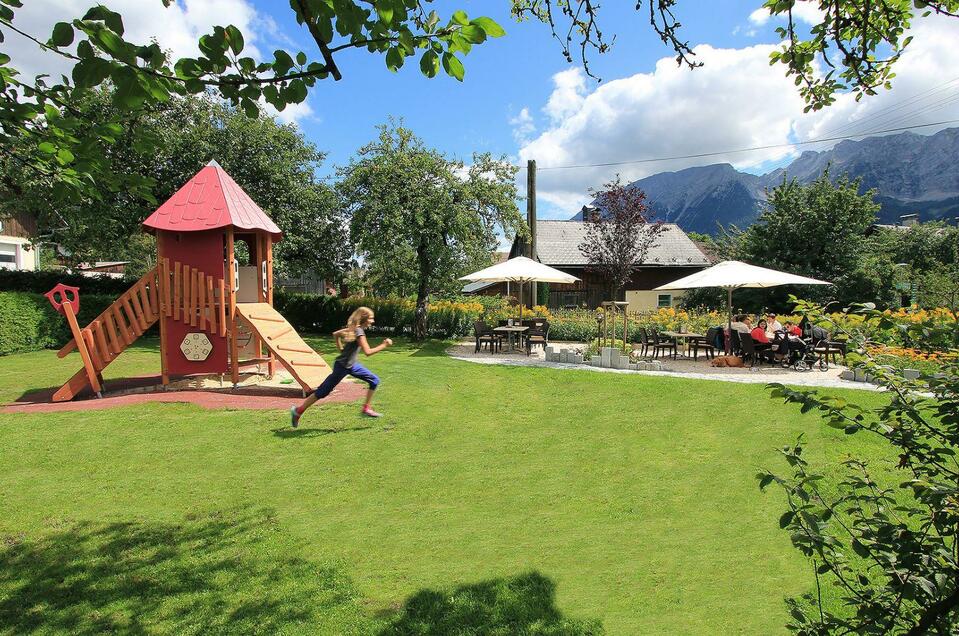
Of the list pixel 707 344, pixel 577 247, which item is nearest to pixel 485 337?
pixel 707 344

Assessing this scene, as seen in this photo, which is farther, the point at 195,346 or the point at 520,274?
the point at 520,274

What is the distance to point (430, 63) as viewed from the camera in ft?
7.55

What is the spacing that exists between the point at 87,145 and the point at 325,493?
3.65 m

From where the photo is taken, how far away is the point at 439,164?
18812 millimetres

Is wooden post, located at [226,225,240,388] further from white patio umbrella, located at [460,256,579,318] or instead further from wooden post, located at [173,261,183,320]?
white patio umbrella, located at [460,256,579,318]

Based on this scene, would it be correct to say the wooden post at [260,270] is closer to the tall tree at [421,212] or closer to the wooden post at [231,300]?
the wooden post at [231,300]

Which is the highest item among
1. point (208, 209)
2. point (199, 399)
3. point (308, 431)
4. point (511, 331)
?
point (208, 209)

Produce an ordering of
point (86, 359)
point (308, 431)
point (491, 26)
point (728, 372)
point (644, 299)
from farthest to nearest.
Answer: point (644, 299) → point (728, 372) → point (86, 359) → point (308, 431) → point (491, 26)

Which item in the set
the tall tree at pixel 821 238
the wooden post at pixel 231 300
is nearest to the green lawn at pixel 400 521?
the wooden post at pixel 231 300

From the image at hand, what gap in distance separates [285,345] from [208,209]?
313 cm

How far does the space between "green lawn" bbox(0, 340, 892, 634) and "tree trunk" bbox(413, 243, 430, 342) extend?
36.0 feet

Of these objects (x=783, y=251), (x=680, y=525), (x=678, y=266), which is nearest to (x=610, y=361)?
(x=680, y=525)

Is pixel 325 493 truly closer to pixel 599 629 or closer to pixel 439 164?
pixel 599 629

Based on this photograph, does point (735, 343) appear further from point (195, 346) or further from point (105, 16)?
point (105, 16)
